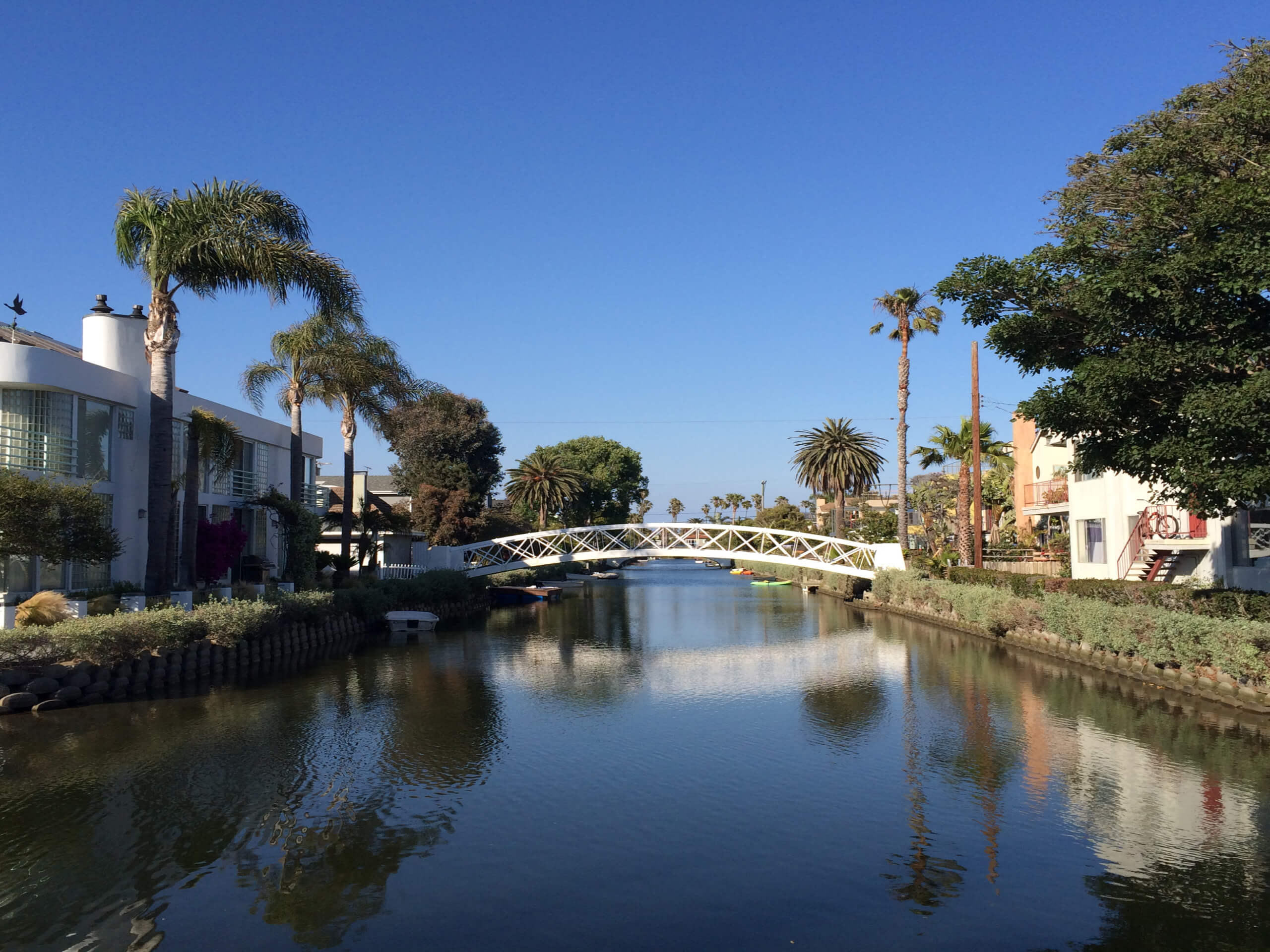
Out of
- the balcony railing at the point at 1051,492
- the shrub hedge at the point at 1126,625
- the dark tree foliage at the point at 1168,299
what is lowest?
the shrub hedge at the point at 1126,625

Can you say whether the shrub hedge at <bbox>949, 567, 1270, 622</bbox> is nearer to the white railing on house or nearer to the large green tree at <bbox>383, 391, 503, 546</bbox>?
the white railing on house

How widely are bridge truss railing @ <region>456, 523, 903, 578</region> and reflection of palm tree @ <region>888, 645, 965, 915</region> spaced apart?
101 ft

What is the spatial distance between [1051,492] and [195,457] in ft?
106

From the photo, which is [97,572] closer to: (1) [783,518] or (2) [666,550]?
(2) [666,550]

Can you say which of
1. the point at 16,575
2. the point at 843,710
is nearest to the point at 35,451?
the point at 16,575

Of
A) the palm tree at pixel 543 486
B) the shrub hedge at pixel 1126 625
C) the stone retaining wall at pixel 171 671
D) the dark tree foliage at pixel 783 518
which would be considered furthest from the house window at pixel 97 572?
the dark tree foliage at pixel 783 518

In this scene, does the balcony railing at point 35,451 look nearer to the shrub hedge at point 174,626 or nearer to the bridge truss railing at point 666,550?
the shrub hedge at point 174,626

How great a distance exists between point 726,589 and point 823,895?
2656 inches

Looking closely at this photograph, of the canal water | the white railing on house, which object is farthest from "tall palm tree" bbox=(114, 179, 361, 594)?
the white railing on house

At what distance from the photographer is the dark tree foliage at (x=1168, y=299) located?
15.5 metres

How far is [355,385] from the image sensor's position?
1612 inches

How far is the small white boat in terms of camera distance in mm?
37344

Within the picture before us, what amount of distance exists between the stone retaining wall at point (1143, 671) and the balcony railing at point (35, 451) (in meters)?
27.0

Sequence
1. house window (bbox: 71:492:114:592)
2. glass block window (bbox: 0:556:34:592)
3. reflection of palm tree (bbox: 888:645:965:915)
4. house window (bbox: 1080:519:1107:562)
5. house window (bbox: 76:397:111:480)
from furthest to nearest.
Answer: house window (bbox: 1080:519:1107:562)
house window (bbox: 76:397:111:480)
house window (bbox: 71:492:114:592)
glass block window (bbox: 0:556:34:592)
reflection of palm tree (bbox: 888:645:965:915)
